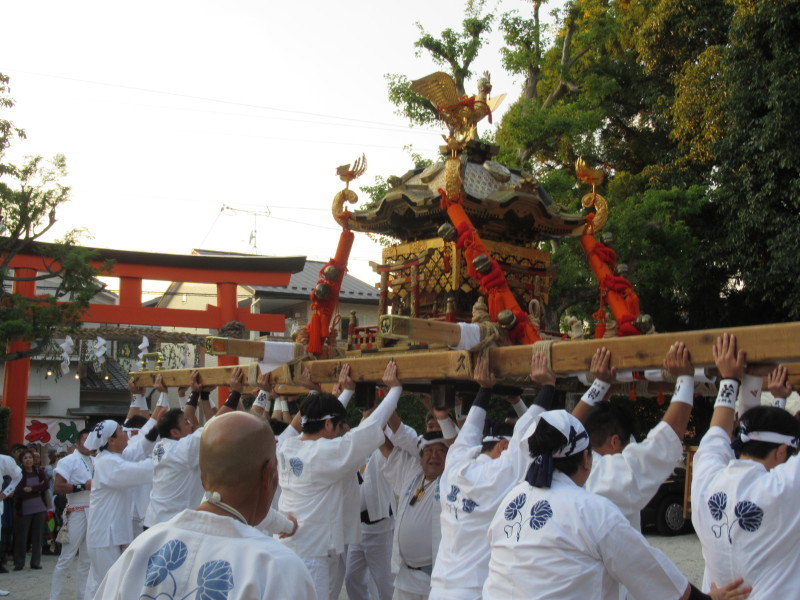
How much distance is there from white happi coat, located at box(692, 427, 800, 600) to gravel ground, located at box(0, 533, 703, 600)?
224 inches

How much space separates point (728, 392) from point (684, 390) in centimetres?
20

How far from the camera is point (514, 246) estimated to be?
24.3 ft

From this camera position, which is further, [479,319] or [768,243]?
[768,243]

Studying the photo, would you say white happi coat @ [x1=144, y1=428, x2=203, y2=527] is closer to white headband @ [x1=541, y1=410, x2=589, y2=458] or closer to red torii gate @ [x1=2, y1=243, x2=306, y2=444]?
white headband @ [x1=541, y1=410, x2=589, y2=458]

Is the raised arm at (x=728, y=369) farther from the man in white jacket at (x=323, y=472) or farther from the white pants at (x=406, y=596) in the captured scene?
the white pants at (x=406, y=596)

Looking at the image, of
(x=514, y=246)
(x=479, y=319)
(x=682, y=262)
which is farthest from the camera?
(x=682, y=262)

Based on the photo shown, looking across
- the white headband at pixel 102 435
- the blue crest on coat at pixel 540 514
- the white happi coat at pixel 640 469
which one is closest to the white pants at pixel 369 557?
the white headband at pixel 102 435

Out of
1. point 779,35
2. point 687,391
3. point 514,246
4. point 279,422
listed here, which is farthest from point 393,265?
point 779,35

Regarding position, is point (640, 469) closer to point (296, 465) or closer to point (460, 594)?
point (460, 594)

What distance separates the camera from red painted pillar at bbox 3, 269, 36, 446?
1544 cm

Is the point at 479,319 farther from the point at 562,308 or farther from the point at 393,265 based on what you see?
the point at 562,308

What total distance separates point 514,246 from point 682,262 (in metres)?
8.46

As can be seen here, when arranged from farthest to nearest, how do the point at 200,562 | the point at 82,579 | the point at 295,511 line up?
the point at 82,579, the point at 295,511, the point at 200,562

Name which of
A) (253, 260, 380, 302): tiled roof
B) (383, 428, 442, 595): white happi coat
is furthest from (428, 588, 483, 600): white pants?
(253, 260, 380, 302): tiled roof
